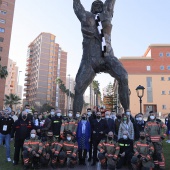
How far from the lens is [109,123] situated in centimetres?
855

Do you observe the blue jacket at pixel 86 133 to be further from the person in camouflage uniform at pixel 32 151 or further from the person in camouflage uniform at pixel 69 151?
the person in camouflage uniform at pixel 32 151

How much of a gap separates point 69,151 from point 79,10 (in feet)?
18.1

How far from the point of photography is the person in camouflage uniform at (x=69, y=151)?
7.45m

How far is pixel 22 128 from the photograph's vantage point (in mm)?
8359

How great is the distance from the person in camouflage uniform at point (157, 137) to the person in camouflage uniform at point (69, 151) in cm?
255

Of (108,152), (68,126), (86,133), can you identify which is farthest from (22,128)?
(108,152)

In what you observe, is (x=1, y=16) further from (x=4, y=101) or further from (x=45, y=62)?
(x=45, y=62)

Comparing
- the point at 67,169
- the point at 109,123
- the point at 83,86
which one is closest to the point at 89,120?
the point at 109,123

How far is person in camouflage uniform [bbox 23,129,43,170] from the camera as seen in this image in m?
7.27

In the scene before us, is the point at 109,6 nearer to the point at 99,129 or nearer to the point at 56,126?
Result: the point at 99,129

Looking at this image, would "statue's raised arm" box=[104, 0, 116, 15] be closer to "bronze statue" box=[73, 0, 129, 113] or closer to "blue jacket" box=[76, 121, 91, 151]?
"bronze statue" box=[73, 0, 129, 113]

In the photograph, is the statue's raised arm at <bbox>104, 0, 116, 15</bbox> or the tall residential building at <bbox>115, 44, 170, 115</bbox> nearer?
the statue's raised arm at <bbox>104, 0, 116, 15</bbox>

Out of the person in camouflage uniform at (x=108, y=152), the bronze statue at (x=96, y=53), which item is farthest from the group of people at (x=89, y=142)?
Result: the bronze statue at (x=96, y=53)

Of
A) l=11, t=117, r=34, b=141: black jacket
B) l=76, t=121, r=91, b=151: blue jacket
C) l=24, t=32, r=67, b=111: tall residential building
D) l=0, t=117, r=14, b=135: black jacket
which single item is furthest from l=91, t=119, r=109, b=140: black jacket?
l=24, t=32, r=67, b=111: tall residential building
